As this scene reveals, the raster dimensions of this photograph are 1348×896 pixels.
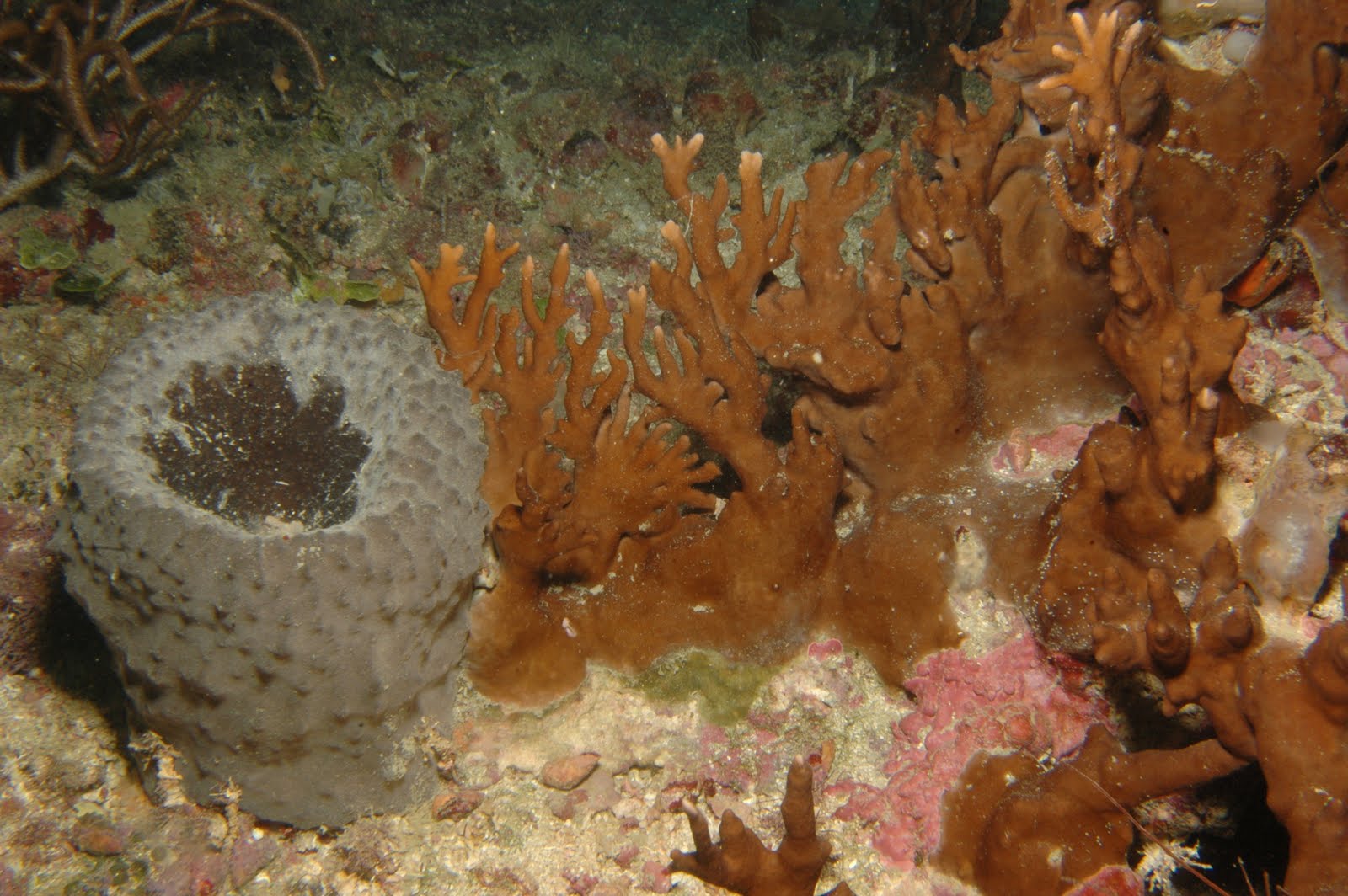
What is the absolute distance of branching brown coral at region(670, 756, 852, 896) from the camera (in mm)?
1924

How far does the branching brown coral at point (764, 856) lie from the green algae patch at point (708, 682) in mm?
567

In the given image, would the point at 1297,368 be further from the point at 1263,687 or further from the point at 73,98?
Result: the point at 73,98

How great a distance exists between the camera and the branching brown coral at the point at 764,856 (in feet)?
6.31

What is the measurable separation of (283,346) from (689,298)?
140 cm

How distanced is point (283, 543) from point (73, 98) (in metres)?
3.88

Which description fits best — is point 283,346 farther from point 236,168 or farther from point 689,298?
point 236,168

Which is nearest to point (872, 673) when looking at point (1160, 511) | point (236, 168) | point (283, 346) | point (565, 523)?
point (1160, 511)

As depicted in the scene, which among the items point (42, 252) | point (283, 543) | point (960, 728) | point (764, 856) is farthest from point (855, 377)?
point (42, 252)

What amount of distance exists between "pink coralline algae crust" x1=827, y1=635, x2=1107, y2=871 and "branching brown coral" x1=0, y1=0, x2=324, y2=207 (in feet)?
16.6

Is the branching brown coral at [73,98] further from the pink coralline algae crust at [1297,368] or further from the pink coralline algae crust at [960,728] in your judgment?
the pink coralline algae crust at [1297,368]

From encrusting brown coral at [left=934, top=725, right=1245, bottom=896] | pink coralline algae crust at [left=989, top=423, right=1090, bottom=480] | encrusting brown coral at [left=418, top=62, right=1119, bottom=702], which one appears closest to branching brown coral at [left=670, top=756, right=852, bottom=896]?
encrusting brown coral at [left=934, top=725, right=1245, bottom=896]

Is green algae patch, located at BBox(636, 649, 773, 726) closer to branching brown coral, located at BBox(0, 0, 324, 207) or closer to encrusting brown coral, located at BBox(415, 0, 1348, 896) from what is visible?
encrusting brown coral, located at BBox(415, 0, 1348, 896)

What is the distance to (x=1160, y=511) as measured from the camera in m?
2.02

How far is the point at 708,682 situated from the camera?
263 cm
